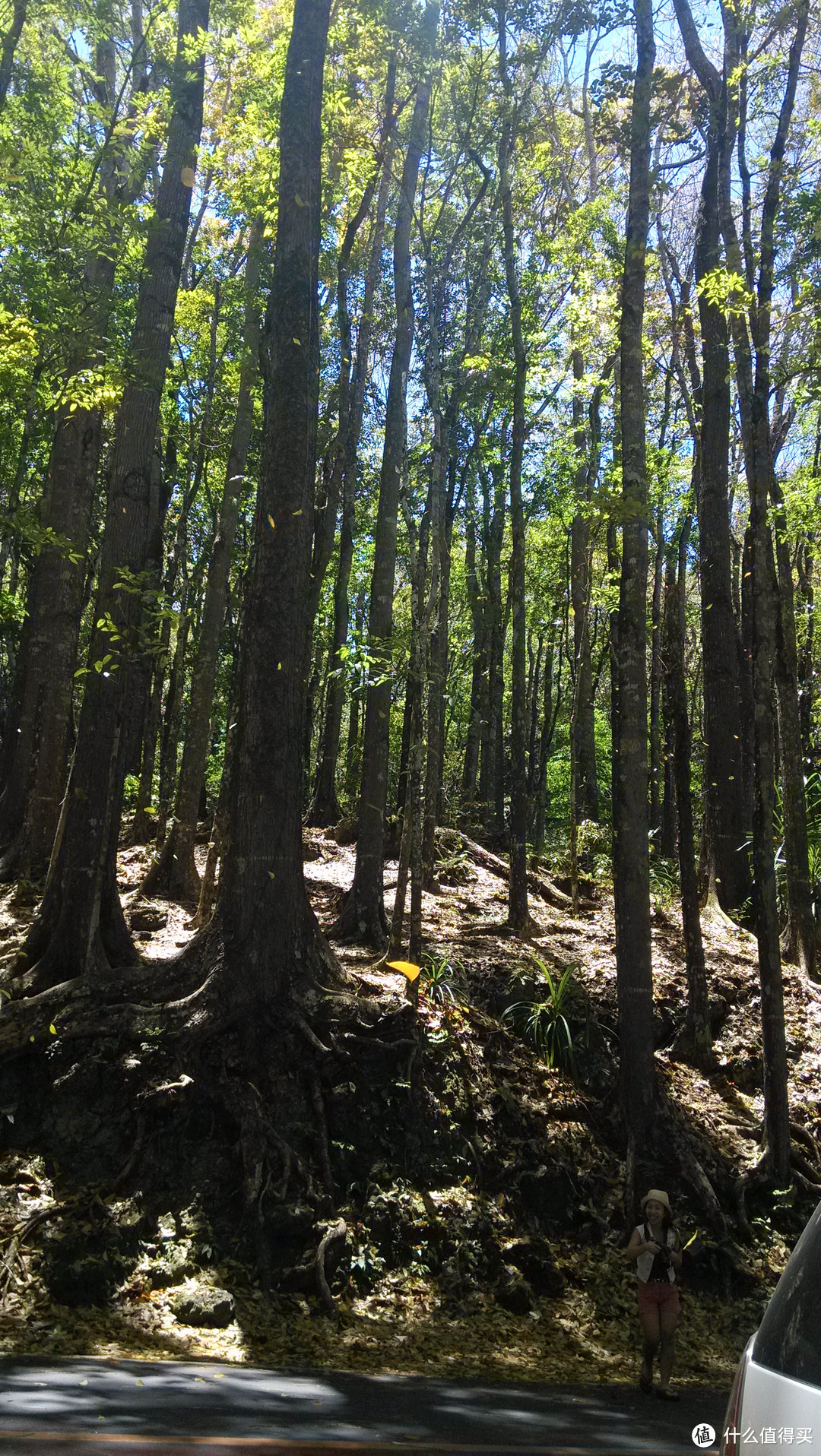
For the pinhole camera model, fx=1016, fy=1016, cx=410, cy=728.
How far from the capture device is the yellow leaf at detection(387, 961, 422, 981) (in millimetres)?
11227

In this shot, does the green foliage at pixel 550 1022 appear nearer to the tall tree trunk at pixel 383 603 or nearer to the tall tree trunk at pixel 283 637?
the tall tree trunk at pixel 383 603

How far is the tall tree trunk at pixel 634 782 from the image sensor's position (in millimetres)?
10727

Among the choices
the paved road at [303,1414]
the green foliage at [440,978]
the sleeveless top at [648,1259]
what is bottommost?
the paved road at [303,1414]

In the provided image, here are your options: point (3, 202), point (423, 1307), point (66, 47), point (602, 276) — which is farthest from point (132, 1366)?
point (66, 47)

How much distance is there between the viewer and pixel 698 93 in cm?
1681

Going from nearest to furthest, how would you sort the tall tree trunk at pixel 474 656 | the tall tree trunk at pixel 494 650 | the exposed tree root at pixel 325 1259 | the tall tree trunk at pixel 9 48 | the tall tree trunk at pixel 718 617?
the exposed tree root at pixel 325 1259 < the tall tree trunk at pixel 9 48 < the tall tree trunk at pixel 718 617 < the tall tree trunk at pixel 494 650 < the tall tree trunk at pixel 474 656

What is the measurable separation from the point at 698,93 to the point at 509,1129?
16.4m

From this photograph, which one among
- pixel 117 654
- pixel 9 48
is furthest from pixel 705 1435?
pixel 9 48

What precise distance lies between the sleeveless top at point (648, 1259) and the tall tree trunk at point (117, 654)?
549 centimetres

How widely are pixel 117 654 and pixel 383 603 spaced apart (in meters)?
4.48

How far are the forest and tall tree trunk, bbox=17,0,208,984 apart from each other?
1.8 inches

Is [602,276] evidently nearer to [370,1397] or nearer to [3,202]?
[3,202]

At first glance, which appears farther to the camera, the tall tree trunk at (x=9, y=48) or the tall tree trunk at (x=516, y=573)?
the tall tree trunk at (x=516, y=573)

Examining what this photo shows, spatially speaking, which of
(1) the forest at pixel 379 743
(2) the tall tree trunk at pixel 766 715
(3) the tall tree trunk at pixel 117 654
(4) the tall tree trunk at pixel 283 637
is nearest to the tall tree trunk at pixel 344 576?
(1) the forest at pixel 379 743
